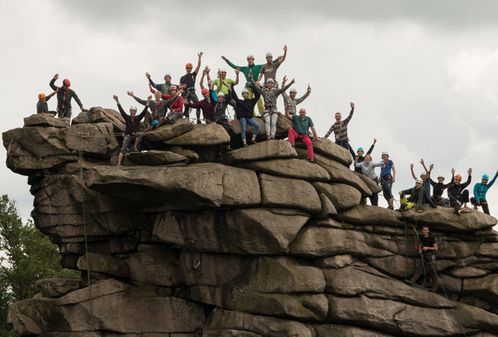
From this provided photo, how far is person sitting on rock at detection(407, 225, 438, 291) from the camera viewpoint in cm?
3020

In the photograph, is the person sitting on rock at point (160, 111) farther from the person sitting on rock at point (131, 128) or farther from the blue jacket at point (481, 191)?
the blue jacket at point (481, 191)

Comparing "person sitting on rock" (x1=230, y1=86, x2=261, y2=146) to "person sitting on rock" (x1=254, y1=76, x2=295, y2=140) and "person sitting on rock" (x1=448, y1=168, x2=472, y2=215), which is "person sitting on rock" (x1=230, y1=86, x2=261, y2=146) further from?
"person sitting on rock" (x1=448, y1=168, x2=472, y2=215)

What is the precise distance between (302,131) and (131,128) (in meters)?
7.48

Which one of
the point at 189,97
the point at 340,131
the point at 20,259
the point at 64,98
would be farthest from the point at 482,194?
the point at 20,259

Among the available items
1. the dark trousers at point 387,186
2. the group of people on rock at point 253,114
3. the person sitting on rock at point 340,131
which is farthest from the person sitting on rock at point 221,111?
the dark trousers at point 387,186

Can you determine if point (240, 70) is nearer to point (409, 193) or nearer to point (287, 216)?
point (287, 216)

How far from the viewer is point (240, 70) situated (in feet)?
106

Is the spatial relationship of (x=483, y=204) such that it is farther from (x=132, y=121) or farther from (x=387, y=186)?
(x=132, y=121)

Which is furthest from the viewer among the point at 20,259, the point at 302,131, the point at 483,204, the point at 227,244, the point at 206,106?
the point at 20,259

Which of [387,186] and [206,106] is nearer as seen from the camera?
[206,106]

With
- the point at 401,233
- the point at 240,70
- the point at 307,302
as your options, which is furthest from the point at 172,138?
the point at 401,233

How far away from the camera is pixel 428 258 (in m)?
30.3

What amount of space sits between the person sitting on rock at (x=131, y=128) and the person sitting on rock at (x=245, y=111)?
397 cm

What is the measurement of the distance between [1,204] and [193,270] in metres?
37.3
